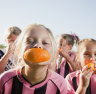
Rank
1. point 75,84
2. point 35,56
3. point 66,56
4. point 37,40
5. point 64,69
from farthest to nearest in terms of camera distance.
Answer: point 64,69 < point 66,56 < point 75,84 < point 37,40 < point 35,56

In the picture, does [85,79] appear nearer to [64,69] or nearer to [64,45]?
[64,69]

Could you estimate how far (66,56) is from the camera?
351cm

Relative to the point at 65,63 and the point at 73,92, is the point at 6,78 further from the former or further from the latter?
the point at 65,63

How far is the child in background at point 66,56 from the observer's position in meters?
3.54

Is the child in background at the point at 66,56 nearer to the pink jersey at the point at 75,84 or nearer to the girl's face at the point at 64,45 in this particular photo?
the girl's face at the point at 64,45

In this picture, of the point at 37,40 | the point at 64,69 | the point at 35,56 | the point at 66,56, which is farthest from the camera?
the point at 64,69

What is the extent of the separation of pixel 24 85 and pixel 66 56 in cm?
209

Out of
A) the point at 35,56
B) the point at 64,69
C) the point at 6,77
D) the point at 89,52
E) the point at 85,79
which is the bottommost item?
the point at 64,69

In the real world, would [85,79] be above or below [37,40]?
below

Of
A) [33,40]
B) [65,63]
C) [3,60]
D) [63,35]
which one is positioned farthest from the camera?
[63,35]

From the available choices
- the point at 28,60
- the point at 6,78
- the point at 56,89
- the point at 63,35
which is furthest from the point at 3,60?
the point at 63,35

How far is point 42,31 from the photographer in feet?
5.01

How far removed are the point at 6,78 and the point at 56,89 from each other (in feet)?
1.82

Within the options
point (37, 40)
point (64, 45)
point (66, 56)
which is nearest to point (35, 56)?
point (37, 40)
